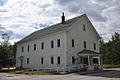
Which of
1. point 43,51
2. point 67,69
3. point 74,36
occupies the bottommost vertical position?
point 67,69

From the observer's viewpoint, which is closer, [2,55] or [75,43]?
[75,43]

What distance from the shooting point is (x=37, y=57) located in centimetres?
4019

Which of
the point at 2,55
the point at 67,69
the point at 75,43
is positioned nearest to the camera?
the point at 67,69

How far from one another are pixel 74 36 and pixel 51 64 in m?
6.55

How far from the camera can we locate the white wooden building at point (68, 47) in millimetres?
32875

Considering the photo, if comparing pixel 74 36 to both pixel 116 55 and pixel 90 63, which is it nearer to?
pixel 90 63

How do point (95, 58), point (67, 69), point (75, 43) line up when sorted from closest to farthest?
point (67, 69), point (75, 43), point (95, 58)

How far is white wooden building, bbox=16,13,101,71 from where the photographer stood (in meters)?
32.9

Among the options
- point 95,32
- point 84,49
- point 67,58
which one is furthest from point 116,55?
point 67,58

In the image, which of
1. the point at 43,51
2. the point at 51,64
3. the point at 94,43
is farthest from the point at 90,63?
the point at 43,51

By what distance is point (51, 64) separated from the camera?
116 feet

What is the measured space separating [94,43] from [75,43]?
5.83 meters

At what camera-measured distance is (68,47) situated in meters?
32.8

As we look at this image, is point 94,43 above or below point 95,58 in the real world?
above
